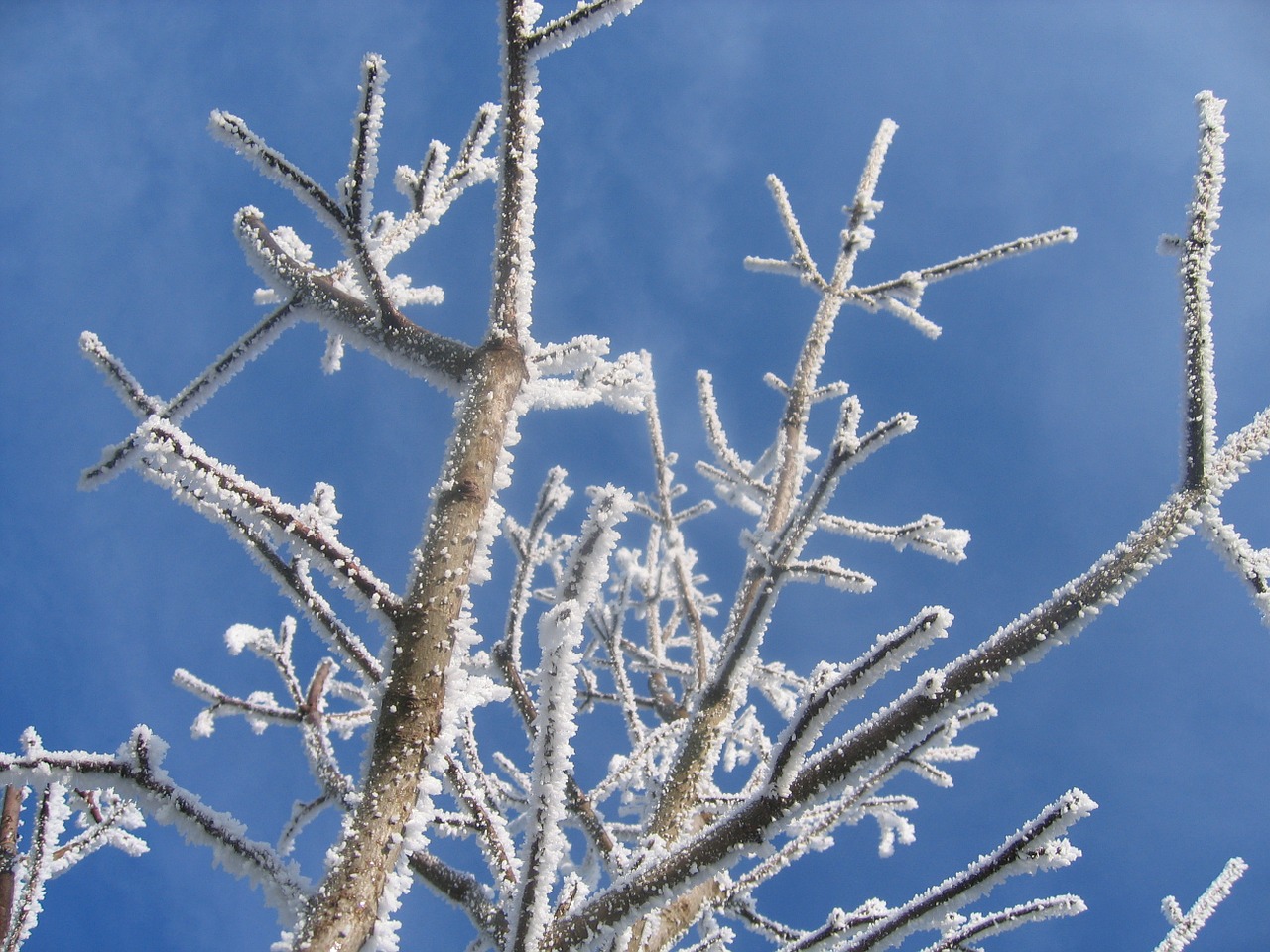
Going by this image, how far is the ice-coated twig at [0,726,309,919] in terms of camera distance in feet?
3.79

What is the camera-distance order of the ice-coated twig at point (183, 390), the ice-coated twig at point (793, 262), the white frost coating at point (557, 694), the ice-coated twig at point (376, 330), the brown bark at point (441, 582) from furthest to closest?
the ice-coated twig at point (793, 262) → the ice-coated twig at point (376, 330) → the ice-coated twig at point (183, 390) → the brown bark at point (441, 582) → the white frost coating at point (557, 694)

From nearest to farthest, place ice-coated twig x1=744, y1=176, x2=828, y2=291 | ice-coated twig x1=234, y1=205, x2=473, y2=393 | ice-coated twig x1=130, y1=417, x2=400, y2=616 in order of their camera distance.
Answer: ice-coated twig x1=130, y1=417, x2=400, y2=616 → ice-coated twig x1=234, y1=205, x2=473, y2=393 → ice-coated twig x1=744, y1=176, x2=828, y2=291

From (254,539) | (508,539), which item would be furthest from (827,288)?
(254,539)

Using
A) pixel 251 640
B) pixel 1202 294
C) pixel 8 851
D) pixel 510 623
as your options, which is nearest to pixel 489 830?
pixel 510 623

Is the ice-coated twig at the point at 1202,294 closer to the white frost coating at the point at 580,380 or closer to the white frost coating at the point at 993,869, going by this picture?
the white frost coating at the point at 993,869

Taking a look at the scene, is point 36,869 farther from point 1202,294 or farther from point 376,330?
point 1202,294

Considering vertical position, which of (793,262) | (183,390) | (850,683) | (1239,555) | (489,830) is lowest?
(489,830)

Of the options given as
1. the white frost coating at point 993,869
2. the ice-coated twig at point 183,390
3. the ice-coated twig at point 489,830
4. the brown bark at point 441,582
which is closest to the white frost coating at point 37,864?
the ice-coated twig at point 489,830

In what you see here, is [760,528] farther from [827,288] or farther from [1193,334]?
[1193,334]

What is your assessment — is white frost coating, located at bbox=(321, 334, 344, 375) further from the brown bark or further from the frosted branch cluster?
the brown bark

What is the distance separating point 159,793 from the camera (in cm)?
117

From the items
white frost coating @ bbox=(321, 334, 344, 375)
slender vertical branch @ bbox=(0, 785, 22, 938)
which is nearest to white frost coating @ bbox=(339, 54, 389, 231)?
white frost coating @ bbox=(321, 334, 344, 375)

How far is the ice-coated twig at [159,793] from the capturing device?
1156 mm

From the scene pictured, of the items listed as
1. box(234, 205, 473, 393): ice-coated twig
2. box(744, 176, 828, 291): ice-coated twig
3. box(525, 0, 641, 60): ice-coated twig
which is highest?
box(744, 176, 828, 291): ice-coated twig
